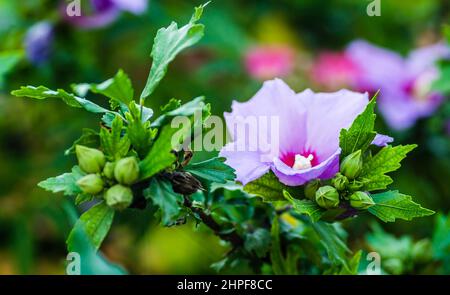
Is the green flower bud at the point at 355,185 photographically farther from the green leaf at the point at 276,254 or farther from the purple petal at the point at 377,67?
the purple petal at the point at 377,67

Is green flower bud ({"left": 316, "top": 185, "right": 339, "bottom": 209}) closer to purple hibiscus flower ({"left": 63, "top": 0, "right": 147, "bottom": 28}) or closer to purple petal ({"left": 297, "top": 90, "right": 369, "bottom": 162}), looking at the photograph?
purple petal ({"left": 297, "top": 90, "right": 369, "bottom": 162})

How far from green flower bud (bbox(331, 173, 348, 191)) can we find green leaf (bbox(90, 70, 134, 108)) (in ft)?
0.57

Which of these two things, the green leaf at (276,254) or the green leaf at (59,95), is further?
the green leaf at (276,254)

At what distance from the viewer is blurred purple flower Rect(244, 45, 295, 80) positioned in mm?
1637

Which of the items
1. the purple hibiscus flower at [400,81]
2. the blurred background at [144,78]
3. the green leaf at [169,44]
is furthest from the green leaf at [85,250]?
the purple hibiscus flower at [400,81]

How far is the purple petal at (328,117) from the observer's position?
63 centimetres

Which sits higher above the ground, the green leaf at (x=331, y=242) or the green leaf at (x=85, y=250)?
the green leaf at (x=85, y=250)

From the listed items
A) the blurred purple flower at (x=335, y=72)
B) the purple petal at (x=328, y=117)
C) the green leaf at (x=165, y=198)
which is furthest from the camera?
the blurred purple flower at (x=335, y=72)

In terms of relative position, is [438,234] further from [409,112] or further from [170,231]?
[170,231]

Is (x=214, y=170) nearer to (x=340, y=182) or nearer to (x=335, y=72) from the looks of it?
(x=340, y=182)

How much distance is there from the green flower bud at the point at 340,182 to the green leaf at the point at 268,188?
0.04 m

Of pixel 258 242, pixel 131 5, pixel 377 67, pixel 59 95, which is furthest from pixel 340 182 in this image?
pixel 377 67

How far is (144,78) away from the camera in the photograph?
1.69 m

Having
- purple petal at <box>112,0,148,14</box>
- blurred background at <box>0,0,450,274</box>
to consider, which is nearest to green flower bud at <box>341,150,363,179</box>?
blurred background at <box>0,0,450,274</box>
